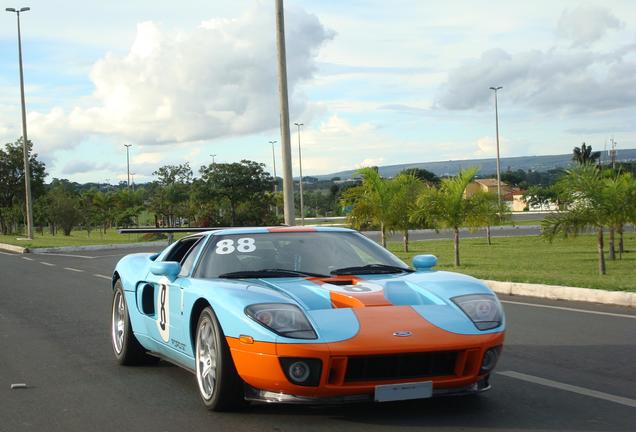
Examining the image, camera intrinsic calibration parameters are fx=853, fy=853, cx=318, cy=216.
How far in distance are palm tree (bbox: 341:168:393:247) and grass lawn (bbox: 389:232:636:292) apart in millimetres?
1584

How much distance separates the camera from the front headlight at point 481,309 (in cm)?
548

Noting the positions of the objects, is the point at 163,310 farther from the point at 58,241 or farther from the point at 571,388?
the point at 58,241

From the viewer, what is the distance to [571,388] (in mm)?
6305

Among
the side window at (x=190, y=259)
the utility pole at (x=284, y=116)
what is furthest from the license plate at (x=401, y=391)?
the utility pole at (x=284, y=116)

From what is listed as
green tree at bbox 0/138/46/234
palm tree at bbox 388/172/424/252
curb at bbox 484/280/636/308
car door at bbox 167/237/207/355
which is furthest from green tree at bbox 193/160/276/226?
car door at bbox 167/237/207/355

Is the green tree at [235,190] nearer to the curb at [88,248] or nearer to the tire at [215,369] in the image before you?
the curb at [88,248]

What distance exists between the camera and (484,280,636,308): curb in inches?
465

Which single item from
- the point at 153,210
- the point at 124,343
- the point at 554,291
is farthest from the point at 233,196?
the point at 124,343

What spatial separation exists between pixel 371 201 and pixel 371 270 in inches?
811

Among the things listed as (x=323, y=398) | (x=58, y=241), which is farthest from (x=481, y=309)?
(x=58, y=241)

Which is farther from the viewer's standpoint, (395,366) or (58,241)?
(58,241)

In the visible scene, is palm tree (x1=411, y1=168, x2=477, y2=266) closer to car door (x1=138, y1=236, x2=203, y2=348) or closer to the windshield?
car door (x1=138, y1=236, x2=203, y2=348)

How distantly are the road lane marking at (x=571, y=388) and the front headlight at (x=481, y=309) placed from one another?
1.04 metres

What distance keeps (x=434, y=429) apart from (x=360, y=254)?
1.90m
